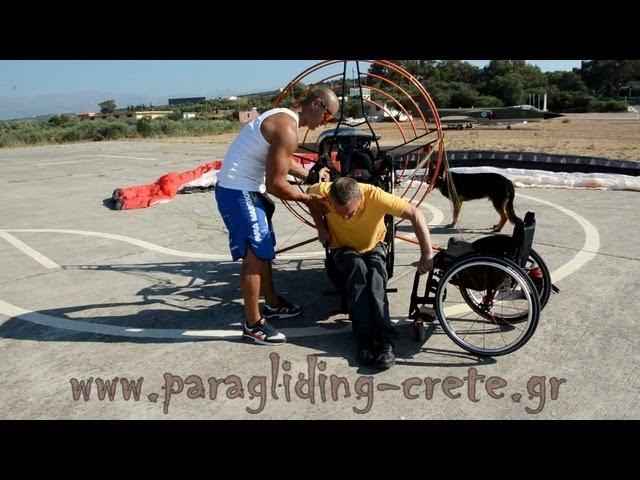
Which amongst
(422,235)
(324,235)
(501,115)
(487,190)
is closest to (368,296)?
(422,235)

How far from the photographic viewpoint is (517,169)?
9.74m

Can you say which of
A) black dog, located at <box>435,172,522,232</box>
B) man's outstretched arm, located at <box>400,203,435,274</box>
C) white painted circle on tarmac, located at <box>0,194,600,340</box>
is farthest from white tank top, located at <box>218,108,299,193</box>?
black dog, located at <box>435,172,522,232</box>

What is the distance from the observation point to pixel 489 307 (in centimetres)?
355

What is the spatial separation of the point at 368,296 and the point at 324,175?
143 centimetres

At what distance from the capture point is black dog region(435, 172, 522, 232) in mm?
5945

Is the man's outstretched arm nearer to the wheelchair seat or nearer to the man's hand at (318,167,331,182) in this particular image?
the wheelchair seat

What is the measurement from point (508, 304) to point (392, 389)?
5.03 ft

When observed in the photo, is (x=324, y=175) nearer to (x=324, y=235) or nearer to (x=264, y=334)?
(x=324, y=235)

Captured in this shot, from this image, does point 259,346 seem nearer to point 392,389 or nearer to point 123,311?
point 392,389

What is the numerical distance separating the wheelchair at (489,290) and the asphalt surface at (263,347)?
0.51 feet

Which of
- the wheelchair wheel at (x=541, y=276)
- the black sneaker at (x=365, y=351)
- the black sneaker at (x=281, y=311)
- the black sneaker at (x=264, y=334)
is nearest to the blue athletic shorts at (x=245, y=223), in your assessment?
the black sneaker at (x=264, y=334)

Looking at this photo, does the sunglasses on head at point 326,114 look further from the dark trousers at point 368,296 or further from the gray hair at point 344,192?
the dark trousers at point 368,296

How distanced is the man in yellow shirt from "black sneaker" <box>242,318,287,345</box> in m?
0.56
